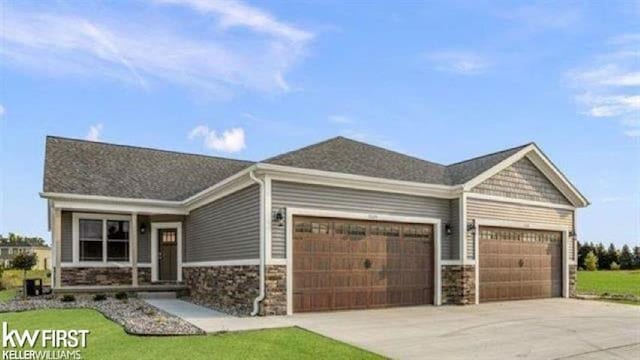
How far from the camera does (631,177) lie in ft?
53.8

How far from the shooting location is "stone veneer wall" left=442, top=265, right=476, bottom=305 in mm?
14172

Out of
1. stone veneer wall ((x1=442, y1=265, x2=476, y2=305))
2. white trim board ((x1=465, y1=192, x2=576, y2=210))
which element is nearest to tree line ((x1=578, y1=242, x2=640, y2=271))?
white trim board ((x1=465, y1=192, x2=576, y2=210))

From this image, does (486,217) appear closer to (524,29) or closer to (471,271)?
(471,271)

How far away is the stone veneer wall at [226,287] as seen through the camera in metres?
12.0

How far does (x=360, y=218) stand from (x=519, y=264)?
603 cm

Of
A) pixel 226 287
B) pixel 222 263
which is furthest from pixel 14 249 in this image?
pixel 226 287

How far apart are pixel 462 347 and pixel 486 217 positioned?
7.52 m

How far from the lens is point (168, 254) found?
18359mm

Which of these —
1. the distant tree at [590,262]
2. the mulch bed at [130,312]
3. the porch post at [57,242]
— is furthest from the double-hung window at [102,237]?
the distant tree at [590,262]

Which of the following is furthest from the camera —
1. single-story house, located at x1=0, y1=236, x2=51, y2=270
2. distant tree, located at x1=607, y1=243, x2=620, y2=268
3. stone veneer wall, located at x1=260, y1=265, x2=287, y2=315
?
single-story house, located at x1=0, y1=236, x2=51, y2=270

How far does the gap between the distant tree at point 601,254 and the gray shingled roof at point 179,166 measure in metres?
34.8

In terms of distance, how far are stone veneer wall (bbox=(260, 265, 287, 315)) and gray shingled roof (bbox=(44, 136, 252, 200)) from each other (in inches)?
298

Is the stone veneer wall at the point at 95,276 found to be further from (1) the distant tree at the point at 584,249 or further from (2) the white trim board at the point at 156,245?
(1) the distant tree at the point at 584,249

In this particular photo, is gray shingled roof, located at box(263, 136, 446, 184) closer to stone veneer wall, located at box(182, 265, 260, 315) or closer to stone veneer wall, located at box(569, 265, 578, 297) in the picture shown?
stone veneer wall, located at box(182, 265, 260, 315)
